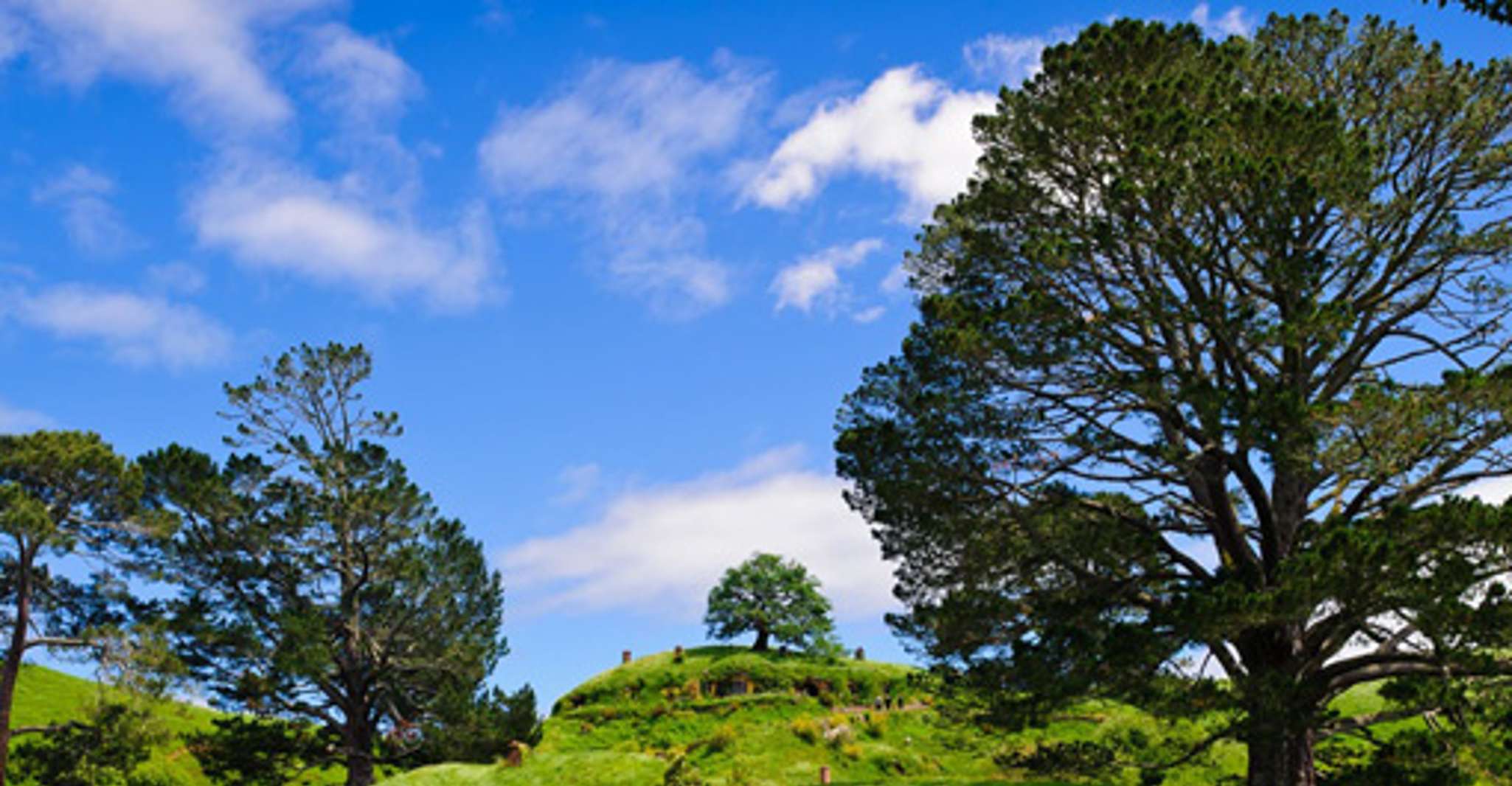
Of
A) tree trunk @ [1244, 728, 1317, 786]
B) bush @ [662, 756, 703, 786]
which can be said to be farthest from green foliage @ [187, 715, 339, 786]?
tree trunk @ [1244, 728, 1317, 786]

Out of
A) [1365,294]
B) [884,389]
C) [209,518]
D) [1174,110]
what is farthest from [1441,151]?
[209,518]

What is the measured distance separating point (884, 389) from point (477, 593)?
2209 cm

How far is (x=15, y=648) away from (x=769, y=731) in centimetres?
2251

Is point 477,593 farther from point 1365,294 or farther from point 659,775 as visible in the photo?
point 1365,294

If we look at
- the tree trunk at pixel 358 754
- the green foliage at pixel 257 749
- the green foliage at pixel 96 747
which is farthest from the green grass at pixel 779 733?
the green foliage at pixel 96 747

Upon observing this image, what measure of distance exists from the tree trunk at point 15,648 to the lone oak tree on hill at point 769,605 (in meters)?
31.8

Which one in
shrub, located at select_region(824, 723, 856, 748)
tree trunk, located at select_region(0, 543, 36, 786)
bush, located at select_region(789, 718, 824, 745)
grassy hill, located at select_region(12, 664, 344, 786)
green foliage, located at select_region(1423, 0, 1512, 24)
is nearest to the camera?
green foliage, located at select_region(1423, 0, 1512, 24)

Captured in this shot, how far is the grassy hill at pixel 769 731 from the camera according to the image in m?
20.1

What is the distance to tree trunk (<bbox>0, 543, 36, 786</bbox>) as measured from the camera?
89.3 feet

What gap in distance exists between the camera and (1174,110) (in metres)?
16.8

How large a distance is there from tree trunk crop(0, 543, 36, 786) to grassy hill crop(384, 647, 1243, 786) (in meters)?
13.6

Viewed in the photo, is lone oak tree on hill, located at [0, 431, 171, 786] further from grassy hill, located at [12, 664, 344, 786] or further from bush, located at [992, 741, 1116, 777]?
bush, located at [992, 741, 1116, 777]

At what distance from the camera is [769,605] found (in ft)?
179


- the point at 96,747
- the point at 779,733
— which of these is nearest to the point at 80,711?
the point at 96,747
